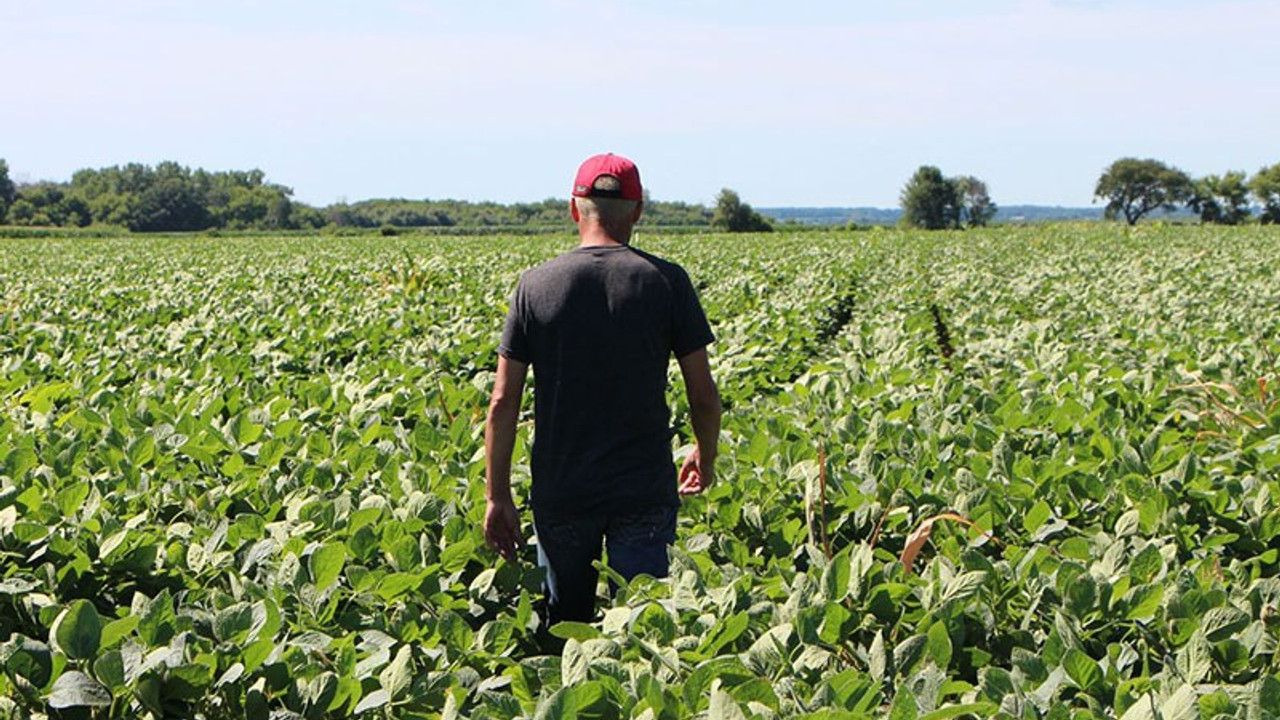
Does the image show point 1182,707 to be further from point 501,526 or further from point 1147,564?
point 501,526

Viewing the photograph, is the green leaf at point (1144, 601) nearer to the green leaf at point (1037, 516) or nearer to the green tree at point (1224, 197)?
the green leaf at point (1037, 516)

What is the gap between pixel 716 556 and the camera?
3.42m

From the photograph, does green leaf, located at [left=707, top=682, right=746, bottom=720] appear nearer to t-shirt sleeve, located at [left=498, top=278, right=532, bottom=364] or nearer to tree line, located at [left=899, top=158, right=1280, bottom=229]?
t-shirt sleeve, located at [left=498, top=278, right=532, bottom=364]

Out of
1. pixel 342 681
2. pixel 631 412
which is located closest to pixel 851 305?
pixel 631 412

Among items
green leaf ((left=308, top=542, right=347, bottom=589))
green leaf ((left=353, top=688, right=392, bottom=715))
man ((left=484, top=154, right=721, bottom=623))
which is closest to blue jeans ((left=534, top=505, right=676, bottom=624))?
man ((left=484, top=154, right=721, bottom=623))

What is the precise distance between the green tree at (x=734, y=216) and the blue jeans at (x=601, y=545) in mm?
81300

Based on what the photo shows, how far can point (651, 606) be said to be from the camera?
2.46 meters

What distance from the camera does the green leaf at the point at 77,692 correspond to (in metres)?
2.12

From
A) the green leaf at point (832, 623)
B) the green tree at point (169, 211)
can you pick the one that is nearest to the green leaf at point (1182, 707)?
the green leaf at point (832, 623)

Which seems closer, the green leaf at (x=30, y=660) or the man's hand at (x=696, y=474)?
the green leaf at (x=30, y=660)

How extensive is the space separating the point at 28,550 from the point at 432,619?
1360 mm

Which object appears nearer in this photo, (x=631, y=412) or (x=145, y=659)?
(x=145, y=659)

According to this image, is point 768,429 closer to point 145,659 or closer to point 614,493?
point 614,493

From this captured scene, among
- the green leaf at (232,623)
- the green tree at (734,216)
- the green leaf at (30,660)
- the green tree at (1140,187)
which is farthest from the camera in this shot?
the green tree at (1140,187)
